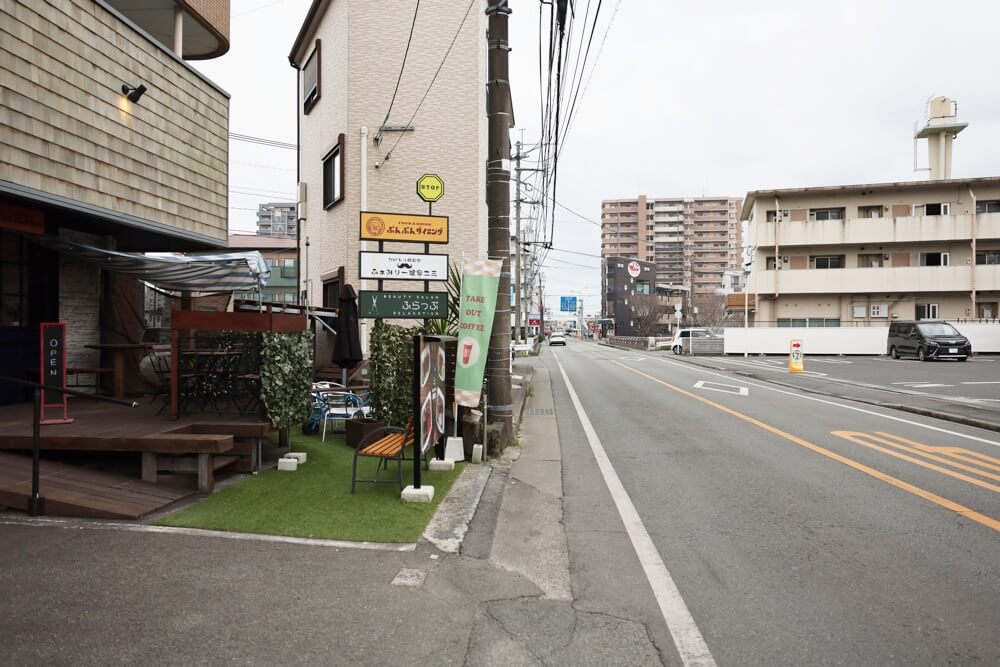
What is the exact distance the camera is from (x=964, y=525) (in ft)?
16.7

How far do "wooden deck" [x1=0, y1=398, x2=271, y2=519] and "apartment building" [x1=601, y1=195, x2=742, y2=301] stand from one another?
366ft

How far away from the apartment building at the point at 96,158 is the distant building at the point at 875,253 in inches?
1564

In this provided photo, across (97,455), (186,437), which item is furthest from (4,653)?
(97,455)

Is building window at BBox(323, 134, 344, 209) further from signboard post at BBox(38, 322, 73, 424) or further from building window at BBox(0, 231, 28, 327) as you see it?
signboard post at BBox(38, 322, 73, 424)

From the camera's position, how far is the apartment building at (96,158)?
7.11m

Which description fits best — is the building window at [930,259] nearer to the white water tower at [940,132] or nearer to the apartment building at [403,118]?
the white water tower at [940,132]

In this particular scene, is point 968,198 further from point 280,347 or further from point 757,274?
point 280,347

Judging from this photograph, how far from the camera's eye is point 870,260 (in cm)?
4212

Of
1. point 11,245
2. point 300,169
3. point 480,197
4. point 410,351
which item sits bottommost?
point 410,351

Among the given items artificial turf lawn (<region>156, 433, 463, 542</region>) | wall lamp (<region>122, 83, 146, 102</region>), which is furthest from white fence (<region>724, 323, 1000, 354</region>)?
wall lamp (<region>122, 83, 146, 102</region>)

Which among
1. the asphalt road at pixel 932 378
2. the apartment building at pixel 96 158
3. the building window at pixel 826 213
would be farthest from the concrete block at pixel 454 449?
the building window at pixel 826 213

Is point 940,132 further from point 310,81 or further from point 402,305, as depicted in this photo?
point 402,305

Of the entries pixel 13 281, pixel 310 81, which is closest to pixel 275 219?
pixel 310 81

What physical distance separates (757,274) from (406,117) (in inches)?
1346
